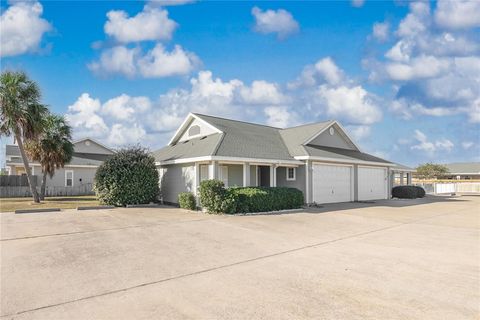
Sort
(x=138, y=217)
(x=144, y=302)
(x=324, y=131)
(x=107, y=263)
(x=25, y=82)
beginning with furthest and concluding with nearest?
(x=324, y=131) → (x=25, y=82) → (x=138, y=217) → (x=107, y=263) → (x=144, y=302)

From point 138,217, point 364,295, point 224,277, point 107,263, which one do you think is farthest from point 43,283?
point 138,217

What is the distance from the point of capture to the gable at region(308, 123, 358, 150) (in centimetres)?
2457

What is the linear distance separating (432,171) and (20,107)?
69113 mm

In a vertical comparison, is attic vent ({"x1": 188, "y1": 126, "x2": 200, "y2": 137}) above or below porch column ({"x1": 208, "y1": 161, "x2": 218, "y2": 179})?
above

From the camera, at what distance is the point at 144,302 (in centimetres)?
546

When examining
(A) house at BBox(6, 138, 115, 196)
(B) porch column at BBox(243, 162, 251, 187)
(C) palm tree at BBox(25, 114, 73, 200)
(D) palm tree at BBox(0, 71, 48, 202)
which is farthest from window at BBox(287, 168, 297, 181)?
(A) house at BBox(6, 138, 115, 196)

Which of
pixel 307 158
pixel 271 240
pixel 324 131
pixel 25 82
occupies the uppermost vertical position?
pixel 25 82

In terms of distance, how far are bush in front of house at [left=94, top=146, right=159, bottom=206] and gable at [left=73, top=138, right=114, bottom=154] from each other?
56.4 ft

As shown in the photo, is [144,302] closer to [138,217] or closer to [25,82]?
[138,217]

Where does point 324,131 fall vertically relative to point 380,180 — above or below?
above

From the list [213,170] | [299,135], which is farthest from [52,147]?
[299,135]

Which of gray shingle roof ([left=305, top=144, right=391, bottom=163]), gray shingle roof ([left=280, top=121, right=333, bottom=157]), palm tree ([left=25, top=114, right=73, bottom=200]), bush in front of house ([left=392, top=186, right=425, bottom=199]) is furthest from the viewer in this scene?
bush in front of house ([left=392, top=186, right=425, bottom=199])

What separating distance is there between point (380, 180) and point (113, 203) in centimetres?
2052

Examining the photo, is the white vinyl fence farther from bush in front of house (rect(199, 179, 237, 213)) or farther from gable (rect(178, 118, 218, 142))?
bush in front of house (rect(199, 179, 237, 213))
